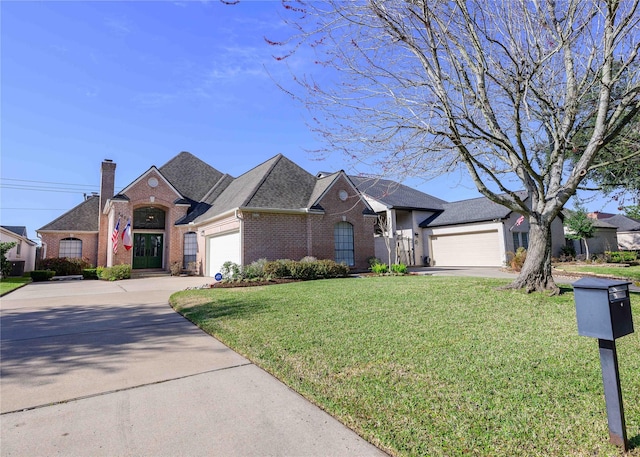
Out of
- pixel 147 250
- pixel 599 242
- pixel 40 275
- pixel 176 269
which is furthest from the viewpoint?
pixel 599 242

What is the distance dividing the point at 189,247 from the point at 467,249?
18468 mm

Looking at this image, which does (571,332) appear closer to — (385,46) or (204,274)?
(385,46)

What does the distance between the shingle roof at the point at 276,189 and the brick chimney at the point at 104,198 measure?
8.63m

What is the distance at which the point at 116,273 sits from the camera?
17938 millimetres

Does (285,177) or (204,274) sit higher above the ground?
(285,177)

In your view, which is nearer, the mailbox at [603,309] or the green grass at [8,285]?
the mailbox at [603,309]

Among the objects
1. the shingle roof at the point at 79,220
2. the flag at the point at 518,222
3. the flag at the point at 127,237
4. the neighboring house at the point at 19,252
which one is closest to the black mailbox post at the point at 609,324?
the flag at the point at 518,222

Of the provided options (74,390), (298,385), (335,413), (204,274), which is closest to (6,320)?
(74,390)

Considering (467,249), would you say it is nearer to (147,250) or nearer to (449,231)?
(449,231)

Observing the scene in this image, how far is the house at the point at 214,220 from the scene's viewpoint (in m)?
15.7

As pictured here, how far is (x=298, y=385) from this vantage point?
3.44m

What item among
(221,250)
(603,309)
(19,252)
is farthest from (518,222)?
(19,252)

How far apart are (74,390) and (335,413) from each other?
9.15ft

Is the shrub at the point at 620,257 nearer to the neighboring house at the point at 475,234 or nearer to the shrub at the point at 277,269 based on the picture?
the neighboring house at the point at 475,234
